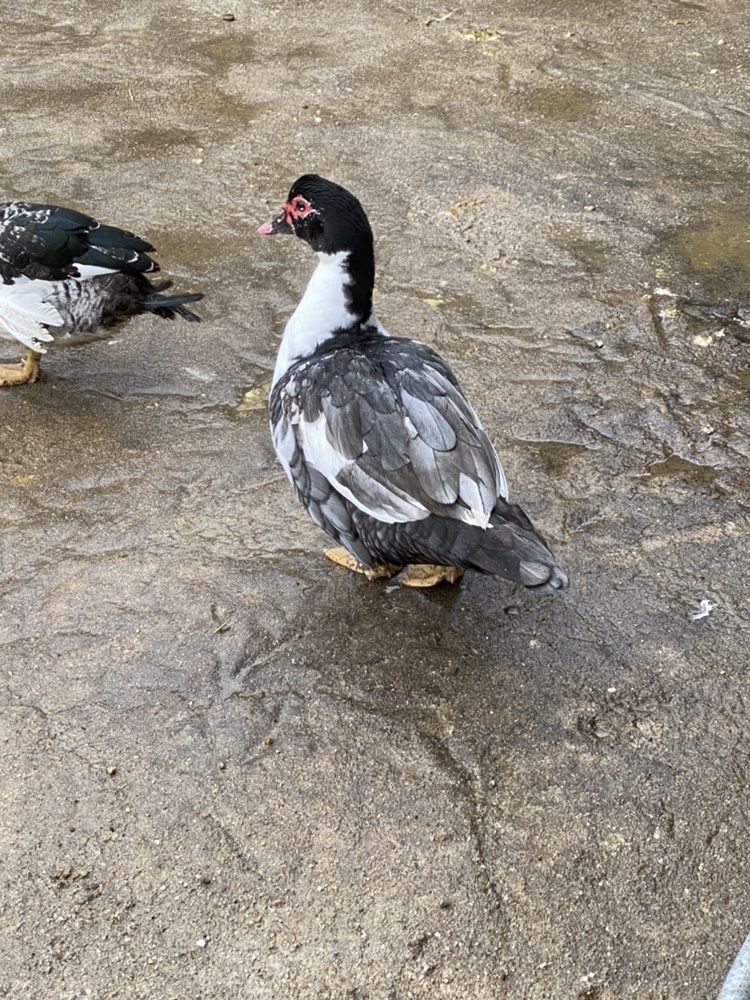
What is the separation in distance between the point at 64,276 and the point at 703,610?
9.94ft

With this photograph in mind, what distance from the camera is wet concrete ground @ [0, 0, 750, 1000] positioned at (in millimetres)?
2729

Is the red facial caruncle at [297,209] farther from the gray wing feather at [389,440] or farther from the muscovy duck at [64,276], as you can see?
the muscovy duck at [64,276]

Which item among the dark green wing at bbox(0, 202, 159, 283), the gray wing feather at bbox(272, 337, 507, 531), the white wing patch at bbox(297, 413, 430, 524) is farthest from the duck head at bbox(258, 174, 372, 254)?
the dark green wing at bbox(0, 202, 159, 283)

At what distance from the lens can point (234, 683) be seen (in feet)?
11.1

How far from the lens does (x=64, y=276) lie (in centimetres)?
466

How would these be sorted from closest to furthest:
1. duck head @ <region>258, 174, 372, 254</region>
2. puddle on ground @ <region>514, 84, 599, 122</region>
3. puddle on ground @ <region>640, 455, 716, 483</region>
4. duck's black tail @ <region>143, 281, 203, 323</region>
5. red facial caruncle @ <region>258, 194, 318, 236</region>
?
duck head @ <region>258, 174, 372, 254</region>, red facial caruncle @ <region>258, 194, 318, 236</region>, puddle on ground @ <region>640, 455, 716, 483</region>, duck's black tail @ <region>143, 281, 203, 323</region>, puddle on ground @ <region>514, 84, 599, 122</region>

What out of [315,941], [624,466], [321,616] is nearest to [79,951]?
[315,941]

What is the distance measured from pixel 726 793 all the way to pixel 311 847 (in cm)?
120

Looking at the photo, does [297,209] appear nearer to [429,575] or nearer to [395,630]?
[429,575]

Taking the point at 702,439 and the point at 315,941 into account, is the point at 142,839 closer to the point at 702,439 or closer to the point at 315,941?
the point at 315,941

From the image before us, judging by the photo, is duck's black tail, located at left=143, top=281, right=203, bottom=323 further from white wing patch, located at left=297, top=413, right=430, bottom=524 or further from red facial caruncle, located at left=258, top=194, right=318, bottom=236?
white wing patch, located at left=297, top=413, right=430, bottom=524

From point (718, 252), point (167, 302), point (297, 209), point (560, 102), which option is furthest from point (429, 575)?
point (560, 102)

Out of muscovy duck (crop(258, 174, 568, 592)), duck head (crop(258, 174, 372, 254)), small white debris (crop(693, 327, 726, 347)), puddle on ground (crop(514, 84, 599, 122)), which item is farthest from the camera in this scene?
puddle on ground (crop(514, 84, 599, 122))

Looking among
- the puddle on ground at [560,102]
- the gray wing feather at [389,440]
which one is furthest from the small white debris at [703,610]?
the puddle on ground at [560,102]
